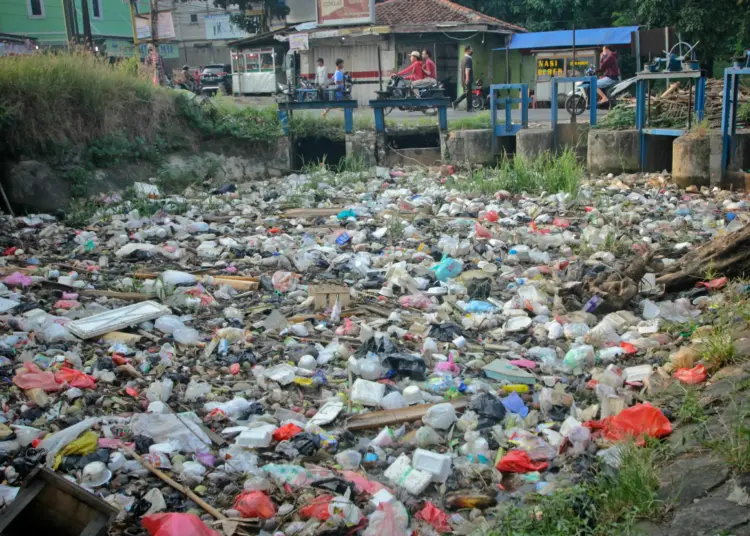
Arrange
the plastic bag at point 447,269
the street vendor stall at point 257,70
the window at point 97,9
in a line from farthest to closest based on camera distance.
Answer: the window at point 97,9
the street vendor stall at point 257,70
the plastic bag at point 447,269

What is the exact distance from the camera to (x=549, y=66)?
21.2 meters

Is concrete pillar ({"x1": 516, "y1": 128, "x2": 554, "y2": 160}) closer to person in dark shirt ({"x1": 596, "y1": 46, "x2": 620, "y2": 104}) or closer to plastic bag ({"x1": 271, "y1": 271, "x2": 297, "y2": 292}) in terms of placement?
person in dark shirt ({"x1": 596, "y1": 46, "x2": 620, "y2": 104})

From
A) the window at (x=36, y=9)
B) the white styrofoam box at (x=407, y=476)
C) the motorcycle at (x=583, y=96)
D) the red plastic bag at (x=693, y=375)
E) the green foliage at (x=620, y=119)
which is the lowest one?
the white styrofoam box at (x=407, y=476)

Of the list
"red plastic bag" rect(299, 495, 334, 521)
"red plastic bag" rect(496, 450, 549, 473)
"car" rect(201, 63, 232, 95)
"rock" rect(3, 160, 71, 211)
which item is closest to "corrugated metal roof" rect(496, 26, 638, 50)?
"car" rect(201, 63, 232, 95)

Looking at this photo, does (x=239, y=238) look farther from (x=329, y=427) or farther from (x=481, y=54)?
(x=481, y=54)

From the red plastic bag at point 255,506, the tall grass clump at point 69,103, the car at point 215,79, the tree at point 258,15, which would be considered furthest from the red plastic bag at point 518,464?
the tree at point 258,15

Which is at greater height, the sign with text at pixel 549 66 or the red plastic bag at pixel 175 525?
the sign with text at pixel 549 66

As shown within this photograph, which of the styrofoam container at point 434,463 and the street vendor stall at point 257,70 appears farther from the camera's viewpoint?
the street vendor stall at point 257,70

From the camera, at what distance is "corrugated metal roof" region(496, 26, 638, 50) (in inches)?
774

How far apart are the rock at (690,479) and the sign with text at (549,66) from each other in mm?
19694

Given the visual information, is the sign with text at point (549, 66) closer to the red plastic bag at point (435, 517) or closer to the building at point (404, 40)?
the building at point (404, 40)

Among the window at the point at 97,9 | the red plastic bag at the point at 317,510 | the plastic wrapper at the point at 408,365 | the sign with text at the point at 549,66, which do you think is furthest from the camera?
the window at the point at 97,9

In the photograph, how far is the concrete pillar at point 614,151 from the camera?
9.28m

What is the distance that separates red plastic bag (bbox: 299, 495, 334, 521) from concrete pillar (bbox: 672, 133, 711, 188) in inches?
271
